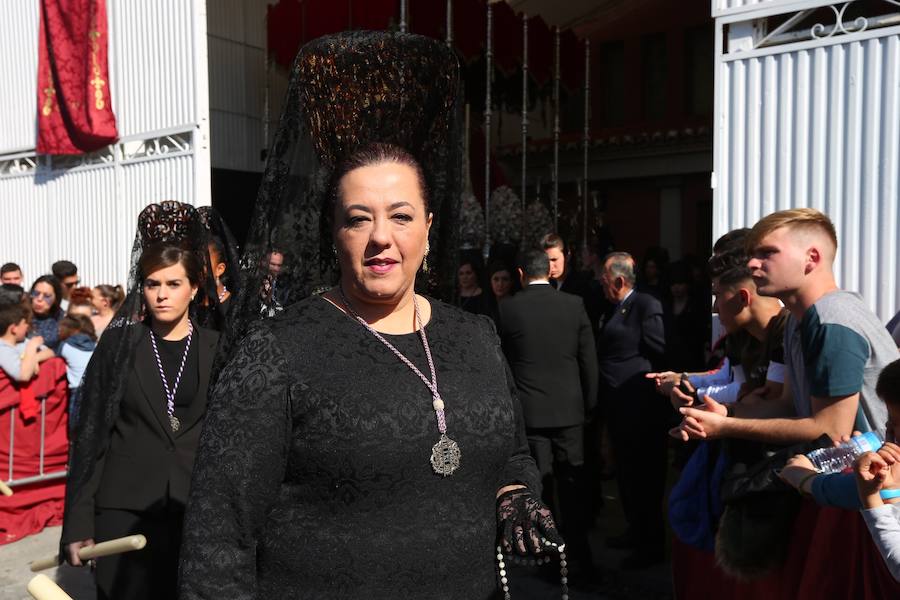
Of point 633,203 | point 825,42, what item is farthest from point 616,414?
point 633,203

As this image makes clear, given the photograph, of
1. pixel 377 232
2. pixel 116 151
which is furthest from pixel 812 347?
pixel 116 151

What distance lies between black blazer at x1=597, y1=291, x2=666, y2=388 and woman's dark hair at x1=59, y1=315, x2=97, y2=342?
3923 mm

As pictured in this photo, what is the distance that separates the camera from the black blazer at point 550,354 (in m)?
5.10

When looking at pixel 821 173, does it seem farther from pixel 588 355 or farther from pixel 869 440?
pixel 869 440

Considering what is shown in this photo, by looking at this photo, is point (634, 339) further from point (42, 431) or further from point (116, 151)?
point (116, 151)

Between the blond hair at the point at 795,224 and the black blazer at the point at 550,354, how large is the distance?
207cm

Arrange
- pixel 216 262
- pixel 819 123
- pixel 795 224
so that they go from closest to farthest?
pixel 795 224
pixel 216 262
pixel 819 123

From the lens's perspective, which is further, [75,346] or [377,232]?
[75,346]

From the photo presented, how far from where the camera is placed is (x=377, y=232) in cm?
186

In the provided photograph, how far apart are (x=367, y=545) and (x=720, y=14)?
4.38 meters

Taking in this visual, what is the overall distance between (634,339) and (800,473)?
2572 mm

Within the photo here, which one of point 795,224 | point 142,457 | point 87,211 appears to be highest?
point 87,211

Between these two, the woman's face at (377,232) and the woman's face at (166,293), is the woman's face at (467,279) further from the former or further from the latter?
the woman's face at (377,232)

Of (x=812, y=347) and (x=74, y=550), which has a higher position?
(x=812, y=347)
